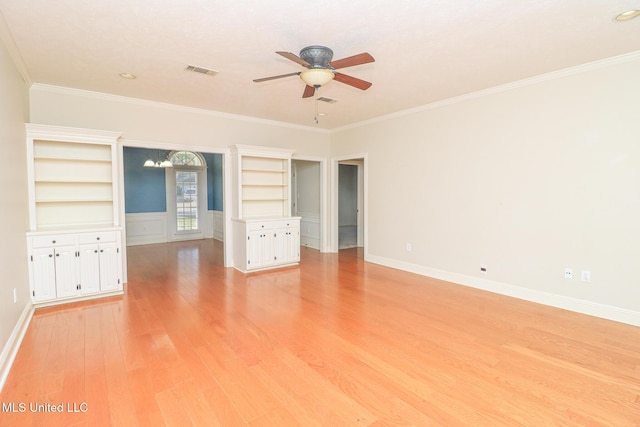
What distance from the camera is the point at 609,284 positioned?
348 centimetres

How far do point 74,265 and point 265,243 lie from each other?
2674mm

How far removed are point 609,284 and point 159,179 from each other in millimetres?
9004

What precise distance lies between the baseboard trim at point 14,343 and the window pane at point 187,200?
5370 mm

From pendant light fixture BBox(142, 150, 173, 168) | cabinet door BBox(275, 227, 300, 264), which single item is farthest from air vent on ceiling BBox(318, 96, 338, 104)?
pendant light fixture BBox(142, 150, 173, 168)

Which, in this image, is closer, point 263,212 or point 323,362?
point 323,362

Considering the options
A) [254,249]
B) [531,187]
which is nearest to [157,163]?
[254,249]

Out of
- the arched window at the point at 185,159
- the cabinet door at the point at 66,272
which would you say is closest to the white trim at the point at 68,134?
the cabinet door at the point at 66,272

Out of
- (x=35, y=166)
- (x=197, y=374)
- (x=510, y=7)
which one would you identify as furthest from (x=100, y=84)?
(x=510, y=7)

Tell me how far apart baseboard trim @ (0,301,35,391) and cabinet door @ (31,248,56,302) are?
7.3 inches

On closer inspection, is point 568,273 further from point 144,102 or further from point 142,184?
point 142,184

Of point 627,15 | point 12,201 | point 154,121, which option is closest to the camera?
point 627,15

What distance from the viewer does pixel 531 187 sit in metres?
4.05

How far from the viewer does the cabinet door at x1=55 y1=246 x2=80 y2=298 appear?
3840 mm

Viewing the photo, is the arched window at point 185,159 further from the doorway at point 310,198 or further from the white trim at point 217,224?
the doorway at point 310,198
